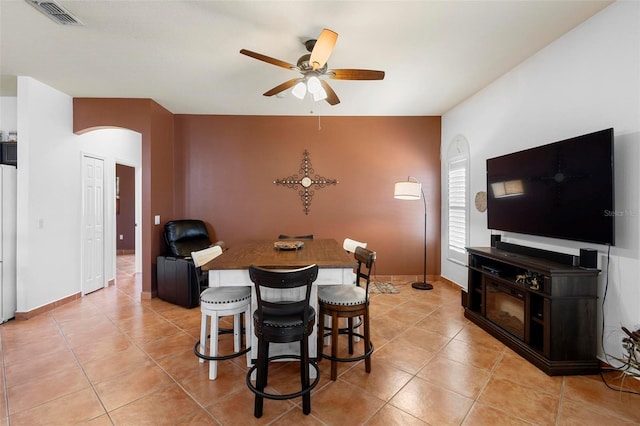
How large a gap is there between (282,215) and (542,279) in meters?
3.59

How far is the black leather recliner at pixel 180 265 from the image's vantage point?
11.9ft

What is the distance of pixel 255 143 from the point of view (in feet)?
15.6

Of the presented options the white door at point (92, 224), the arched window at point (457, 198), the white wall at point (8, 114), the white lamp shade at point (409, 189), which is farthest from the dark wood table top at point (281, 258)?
the white wall at point (8, 114)

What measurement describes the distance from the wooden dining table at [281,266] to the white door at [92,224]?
3109 millimetres

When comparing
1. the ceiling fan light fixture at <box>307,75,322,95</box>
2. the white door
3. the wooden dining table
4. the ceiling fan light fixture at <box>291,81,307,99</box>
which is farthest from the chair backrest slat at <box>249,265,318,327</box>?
the white door

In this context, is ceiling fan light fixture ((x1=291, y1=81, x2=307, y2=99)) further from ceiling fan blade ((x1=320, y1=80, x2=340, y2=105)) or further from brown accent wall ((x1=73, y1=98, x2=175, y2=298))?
brown accent wall ((x1=73, y1=98, x2=175, y2=298))

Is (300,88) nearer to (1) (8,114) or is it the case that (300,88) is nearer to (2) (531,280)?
(2) (531,280)

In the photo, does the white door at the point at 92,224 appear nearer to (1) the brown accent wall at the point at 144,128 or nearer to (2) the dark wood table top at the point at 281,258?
(1) the brown accent wall at the point at 144,128

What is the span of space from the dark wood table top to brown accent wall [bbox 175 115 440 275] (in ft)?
6.69

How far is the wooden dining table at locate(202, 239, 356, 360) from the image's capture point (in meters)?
2.02

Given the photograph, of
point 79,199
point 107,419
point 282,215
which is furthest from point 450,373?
point 79,199

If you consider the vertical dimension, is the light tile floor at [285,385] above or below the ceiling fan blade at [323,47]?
below

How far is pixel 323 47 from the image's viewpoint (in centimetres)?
206

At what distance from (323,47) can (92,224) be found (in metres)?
4.45
